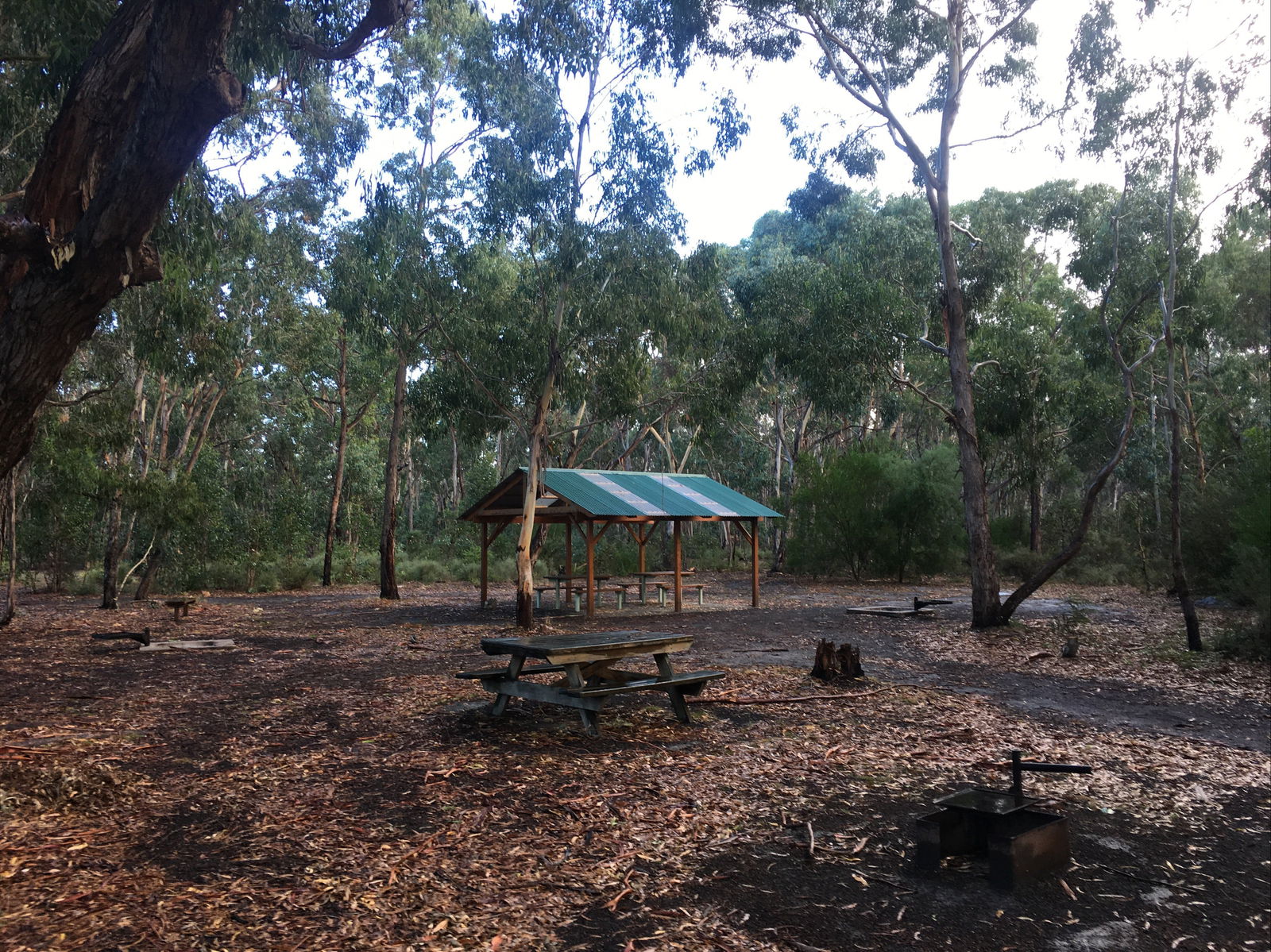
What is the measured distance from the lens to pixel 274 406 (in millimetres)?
37500

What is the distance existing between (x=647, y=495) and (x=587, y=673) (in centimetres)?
1132

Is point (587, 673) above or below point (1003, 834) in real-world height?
above

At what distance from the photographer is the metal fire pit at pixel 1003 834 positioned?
4117 mm

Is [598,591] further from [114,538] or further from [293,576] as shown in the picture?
[293,576]

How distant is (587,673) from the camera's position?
312 inches

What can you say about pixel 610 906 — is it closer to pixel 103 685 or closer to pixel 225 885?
pixel 225 885

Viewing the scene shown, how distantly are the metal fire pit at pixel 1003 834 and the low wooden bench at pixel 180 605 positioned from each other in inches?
603

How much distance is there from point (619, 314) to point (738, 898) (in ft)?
41.7

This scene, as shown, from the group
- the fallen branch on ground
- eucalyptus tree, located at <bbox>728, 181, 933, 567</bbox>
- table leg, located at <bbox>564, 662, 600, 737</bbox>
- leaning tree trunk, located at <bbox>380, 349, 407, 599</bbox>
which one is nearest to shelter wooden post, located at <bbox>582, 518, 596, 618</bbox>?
eucalyptus tree, located at <bbox>728, 181, 933, 567</bbox>

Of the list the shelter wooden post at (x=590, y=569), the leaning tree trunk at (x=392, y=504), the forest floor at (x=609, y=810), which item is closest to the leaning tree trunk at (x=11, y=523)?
the forest floor at (x=609, y=810)

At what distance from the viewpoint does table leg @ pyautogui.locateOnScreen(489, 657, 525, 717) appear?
23.5ft

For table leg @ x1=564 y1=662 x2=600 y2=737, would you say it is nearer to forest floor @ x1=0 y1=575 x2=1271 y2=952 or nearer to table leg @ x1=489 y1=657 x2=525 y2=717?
forest floor @ x1=0 y1=575 x2=1271 y2=952

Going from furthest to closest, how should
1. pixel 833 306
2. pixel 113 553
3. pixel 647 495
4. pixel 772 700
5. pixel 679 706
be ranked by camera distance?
1. pixel 647 495
2. pixel 113 553
3. pixel 833 306
4. pixel 772 700
5. pixel 679 706

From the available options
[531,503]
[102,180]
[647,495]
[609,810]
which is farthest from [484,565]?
[102,180]
